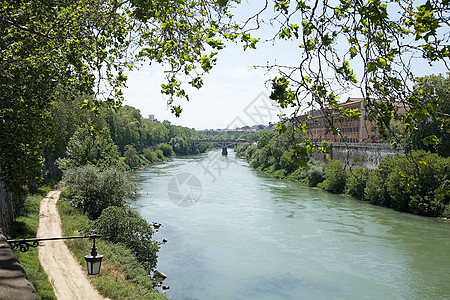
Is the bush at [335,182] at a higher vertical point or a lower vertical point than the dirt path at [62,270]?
higher

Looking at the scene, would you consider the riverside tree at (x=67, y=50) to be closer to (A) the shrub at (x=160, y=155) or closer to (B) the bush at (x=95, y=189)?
(B) the bush at (x=95, y=189)

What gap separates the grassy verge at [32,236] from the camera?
36.7ft

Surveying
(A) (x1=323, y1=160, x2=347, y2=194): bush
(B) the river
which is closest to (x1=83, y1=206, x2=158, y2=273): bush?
(B) the river

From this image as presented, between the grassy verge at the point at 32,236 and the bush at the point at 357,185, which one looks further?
the bush at the point at 357,185

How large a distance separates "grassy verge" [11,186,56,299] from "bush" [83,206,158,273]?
2673 millimetres

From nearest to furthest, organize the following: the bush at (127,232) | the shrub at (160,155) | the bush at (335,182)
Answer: the bush at (127,232), the bush at (335,182), the shrub at (160,155)

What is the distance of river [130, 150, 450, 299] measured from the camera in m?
15.5

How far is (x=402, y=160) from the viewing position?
29.7 meters

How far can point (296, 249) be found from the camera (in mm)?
19969

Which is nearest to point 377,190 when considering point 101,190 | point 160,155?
point 101,190

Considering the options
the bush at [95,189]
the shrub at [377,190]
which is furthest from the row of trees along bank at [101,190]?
the shrub at [377,190]

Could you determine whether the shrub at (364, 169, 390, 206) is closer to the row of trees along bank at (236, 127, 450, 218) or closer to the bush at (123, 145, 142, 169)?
the row of trees along bank at (236, 127, 450, 218)

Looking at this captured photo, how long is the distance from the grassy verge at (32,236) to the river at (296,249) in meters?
4.87

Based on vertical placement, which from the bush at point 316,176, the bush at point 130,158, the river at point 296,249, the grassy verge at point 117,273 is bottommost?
the river at point 296,249
